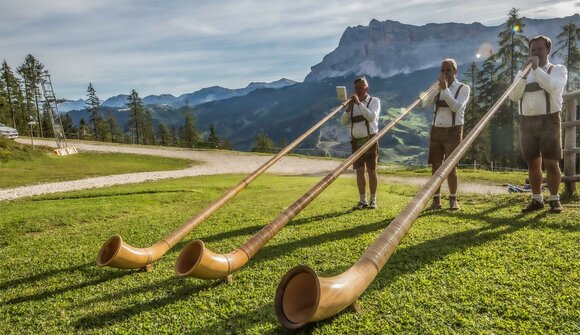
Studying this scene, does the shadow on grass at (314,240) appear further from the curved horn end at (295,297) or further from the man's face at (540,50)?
A: the man's face at (540,50)

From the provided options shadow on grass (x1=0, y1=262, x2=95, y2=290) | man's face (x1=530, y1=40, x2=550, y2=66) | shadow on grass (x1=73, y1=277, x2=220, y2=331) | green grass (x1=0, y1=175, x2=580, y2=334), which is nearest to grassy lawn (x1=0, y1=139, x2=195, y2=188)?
green grass (x1=0, y1=175, x2=580, y2=334)

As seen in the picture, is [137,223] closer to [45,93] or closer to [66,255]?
[66,255]

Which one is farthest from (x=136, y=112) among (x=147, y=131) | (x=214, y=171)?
(x=214, y=171)

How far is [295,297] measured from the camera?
297cm

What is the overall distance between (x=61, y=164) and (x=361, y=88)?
2786 cm

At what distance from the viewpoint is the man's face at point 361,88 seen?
8781 millimetres

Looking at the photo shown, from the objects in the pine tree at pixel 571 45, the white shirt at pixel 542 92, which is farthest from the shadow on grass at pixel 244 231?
the pine tree at pixel 571 45

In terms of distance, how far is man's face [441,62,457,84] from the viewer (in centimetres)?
767

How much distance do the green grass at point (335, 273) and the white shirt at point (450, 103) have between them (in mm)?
1777

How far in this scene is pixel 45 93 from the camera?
36.1 meters

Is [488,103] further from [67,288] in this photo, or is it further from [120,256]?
[67,288]

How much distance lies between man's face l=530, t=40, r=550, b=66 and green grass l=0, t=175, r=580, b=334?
2.55m

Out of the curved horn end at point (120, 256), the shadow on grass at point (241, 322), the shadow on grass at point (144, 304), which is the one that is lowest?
the shadow on grass at point (144, 304)

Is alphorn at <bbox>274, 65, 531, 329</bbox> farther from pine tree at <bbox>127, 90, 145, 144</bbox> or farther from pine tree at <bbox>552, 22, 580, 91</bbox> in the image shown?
pine tree at <bbox>127, 90, 145, 144</bbox>
